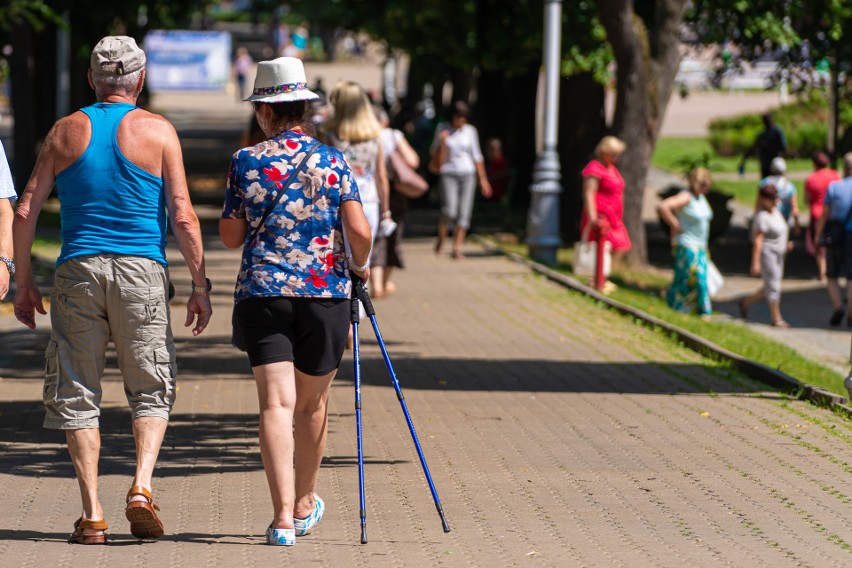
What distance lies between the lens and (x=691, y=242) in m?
14.9

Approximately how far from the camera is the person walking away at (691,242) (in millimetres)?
14695

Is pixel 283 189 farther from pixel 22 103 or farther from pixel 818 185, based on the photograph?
pixel 22 103

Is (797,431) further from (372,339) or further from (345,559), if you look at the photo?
(372,339)

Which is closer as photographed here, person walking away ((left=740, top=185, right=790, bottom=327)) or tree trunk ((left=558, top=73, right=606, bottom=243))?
person walking away ((left=740, top=185, right=790, bottom=327))

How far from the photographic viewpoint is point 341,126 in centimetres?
1045

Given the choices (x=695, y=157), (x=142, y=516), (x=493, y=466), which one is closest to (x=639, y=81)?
(x=493, y=466)

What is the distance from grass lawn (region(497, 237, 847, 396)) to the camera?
1155cm

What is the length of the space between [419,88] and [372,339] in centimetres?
2243

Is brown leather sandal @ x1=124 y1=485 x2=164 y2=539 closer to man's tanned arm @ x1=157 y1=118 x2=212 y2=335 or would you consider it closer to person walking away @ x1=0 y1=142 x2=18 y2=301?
man's tanned arm @ x1=157 y1=118 x2=212 y2=335

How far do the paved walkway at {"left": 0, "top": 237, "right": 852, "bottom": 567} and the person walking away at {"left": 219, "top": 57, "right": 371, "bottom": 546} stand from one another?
573 millimetres

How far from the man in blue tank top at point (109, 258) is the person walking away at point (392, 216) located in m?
5.92

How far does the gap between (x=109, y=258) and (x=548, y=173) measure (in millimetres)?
12676

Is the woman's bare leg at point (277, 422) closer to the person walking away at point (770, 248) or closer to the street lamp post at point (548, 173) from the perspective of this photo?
the person walking away at point (770, 248)

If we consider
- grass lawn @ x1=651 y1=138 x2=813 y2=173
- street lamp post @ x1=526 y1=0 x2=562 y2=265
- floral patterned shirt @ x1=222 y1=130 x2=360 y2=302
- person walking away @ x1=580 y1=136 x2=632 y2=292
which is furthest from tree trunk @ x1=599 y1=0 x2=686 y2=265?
grass lawn @ x1=651 y1=138 x2=813 y2=173
